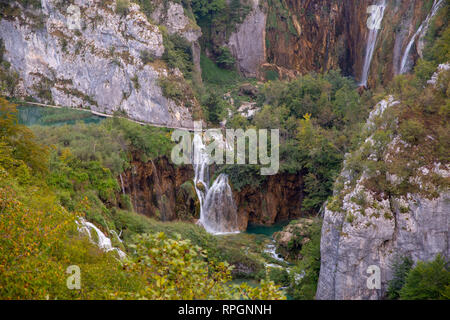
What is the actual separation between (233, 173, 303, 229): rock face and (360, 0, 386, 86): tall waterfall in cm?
1263

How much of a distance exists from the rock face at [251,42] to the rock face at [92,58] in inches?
341

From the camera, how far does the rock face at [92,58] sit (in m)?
40.6

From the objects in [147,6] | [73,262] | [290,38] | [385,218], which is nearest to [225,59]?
[290,38]

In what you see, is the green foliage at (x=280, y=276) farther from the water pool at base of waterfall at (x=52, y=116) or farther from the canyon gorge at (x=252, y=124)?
the water pool at base of waterfall at (x=52, y=116)

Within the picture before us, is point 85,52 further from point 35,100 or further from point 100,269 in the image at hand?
point 100,269

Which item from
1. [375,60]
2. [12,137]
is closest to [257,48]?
[375,60]

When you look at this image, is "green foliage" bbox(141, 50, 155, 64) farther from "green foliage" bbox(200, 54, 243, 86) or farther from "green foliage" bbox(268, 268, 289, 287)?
"green foliage" bbox(268, 268, 289, 287)

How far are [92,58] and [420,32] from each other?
1078 inches

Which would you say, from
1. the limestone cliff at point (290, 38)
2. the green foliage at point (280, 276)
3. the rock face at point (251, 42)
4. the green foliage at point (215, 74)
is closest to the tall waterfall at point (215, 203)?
the green foliage at point (280, 276)

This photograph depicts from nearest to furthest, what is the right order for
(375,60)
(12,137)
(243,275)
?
(12,137) < (243,275) < (375,60)

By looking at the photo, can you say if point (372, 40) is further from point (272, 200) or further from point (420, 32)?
point (272, 200)

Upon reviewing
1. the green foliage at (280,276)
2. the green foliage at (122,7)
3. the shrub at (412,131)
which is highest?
the green foliage at (122,7)

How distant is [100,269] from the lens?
12.0m
